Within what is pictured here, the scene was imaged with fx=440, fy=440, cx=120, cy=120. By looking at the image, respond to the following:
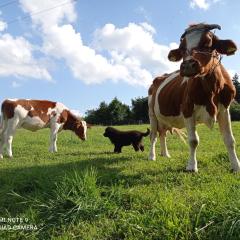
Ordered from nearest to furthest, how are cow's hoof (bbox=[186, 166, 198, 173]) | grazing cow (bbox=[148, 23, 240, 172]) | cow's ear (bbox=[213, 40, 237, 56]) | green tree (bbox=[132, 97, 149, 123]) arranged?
grazing cow (bbox=[148, 23, 240, 172]) → cow's ear (bbox=[213, 40, 237, 56]) → cow's hoof (bbox=[186, 166, 198, 173]) → green tree (bbox=[132, 97, 149, 123])

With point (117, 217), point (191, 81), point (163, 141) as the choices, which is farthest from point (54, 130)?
point (117, 217)

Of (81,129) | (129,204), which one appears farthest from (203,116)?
(81,129)

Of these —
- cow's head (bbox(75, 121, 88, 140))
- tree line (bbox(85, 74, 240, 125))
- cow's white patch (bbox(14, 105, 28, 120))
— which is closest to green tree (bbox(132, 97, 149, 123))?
tree line (bbox(85, 74, 240, 125))

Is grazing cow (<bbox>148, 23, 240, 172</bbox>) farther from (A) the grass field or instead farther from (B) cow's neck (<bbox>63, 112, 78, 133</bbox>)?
(B) cow's neck (<bbox>63, 112, 78, 133</bbox>)

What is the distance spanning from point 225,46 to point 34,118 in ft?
34.6

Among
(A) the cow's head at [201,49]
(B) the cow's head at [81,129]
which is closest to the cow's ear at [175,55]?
(A) the cow's head at [201,49]

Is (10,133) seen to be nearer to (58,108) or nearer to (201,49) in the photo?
(58,108)

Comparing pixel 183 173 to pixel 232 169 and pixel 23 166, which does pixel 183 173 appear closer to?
pixel 232 169

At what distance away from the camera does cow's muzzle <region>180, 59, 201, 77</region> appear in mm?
8430

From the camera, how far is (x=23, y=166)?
1266 centimetres

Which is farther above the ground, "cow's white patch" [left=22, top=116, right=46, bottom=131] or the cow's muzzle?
the cow's muzzle

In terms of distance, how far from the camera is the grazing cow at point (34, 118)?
16922mm

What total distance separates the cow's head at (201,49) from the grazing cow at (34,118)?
29.9ft

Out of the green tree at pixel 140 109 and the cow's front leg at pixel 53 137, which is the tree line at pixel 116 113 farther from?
the cow's front leg at pixel 53 137
